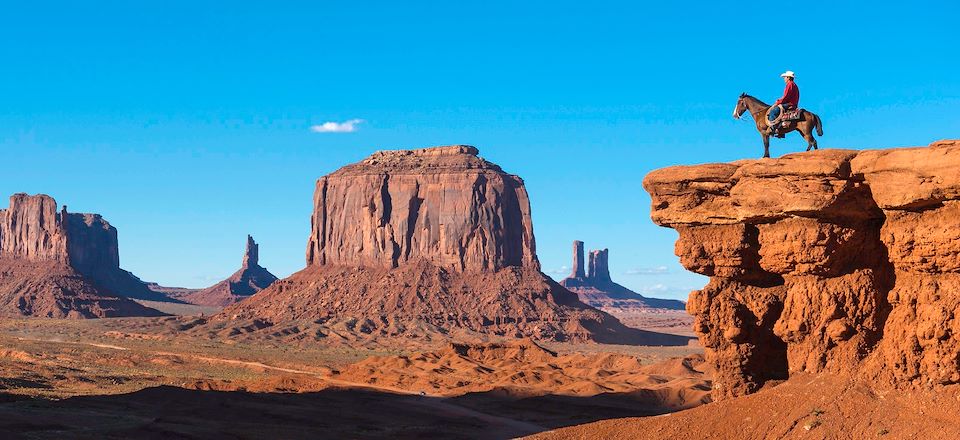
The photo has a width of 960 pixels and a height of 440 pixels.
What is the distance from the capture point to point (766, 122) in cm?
2242

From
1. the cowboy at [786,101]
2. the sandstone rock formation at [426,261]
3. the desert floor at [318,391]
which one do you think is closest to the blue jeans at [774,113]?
the cowboy at [786,101]

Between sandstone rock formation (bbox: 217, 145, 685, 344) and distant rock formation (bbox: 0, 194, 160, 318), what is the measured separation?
27.1m

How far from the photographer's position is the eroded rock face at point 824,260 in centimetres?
1784

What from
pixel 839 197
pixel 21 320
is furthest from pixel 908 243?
pixel 21 320

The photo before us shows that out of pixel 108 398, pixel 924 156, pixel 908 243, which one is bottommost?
pixel 108 398

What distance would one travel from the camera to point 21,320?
421ft

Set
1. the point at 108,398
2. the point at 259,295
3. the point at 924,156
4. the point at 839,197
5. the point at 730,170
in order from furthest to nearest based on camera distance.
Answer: the point at 259,295 → the point at 108,398 → the point at 730,170 → the point at 839,197 → the point at 924,156

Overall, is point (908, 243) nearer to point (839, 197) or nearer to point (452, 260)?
point (839, 197)

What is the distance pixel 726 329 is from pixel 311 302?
101851 mm

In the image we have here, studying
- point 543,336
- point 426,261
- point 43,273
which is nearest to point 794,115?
point 543,336

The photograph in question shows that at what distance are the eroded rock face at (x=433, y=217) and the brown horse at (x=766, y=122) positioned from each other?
10083 cm

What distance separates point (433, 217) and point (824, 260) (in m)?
Result: 108

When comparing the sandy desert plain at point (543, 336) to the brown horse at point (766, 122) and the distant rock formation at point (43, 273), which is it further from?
the distant rock formation at point (43, 273)

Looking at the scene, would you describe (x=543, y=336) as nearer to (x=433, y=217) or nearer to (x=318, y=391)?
(x=433, y=217)
